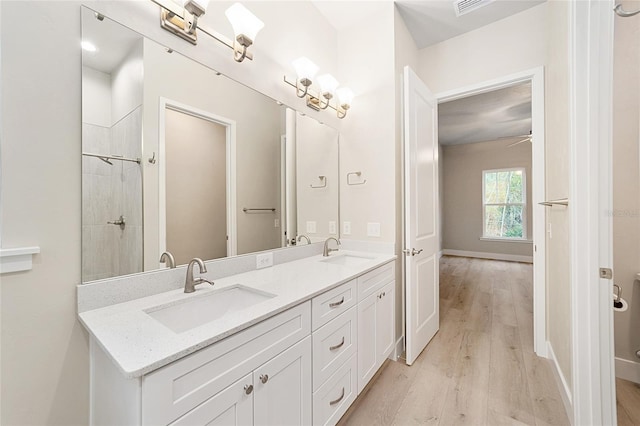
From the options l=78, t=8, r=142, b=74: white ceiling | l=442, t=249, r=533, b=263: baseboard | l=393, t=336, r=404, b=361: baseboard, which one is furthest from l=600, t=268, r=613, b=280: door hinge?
l=442, t=249, r=533, b=263: baseboard

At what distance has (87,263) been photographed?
980 millimetres

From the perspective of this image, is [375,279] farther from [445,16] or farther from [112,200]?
[445,16]

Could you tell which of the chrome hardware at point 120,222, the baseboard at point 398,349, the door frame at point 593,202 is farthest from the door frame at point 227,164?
the door frame at point 593,202

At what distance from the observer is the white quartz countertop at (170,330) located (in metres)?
0.67

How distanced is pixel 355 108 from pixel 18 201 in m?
2.27

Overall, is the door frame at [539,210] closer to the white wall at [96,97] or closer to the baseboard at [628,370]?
the baseboard at [628,370]

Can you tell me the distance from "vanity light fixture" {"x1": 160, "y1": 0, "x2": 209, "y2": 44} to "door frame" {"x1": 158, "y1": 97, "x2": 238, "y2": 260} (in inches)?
13.2

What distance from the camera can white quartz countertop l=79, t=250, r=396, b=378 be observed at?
67 cm

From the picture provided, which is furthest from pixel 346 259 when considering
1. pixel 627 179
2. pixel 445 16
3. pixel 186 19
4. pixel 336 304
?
pixel 445 16

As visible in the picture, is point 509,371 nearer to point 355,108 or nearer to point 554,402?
point 554,402

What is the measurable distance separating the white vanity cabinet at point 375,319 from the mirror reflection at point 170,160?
68cm

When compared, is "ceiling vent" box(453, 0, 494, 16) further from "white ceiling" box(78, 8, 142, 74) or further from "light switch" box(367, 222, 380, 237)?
"white ceiling" box(78, 8, 142, 74)

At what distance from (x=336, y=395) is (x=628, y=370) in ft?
7.03

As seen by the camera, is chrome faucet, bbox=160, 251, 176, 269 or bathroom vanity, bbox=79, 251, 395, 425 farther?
chrome faucet, bbox=160, 251, 176, 269
